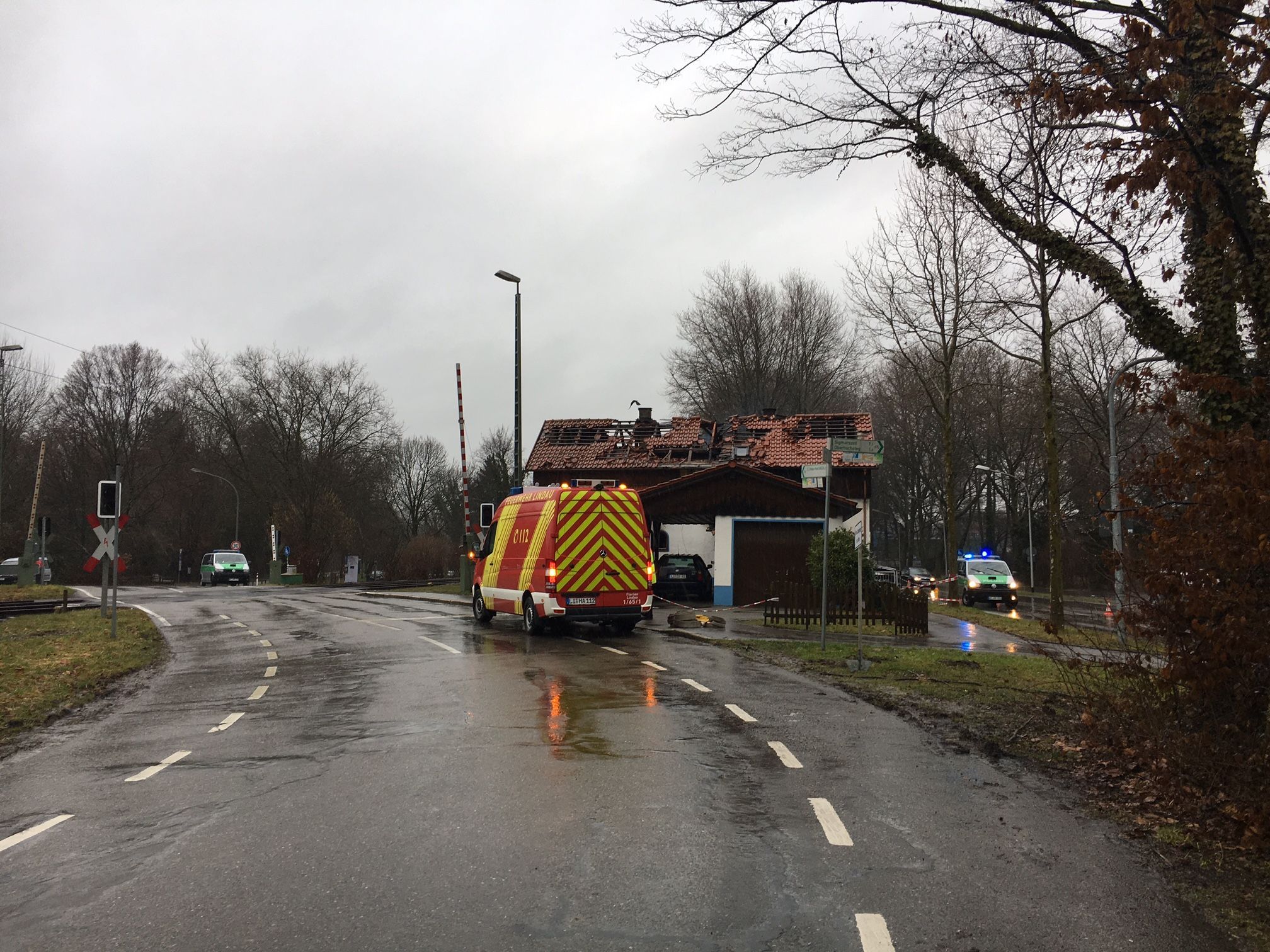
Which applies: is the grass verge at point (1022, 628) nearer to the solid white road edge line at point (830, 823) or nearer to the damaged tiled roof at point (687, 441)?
A: the solid white road edge line at point (830, 823)

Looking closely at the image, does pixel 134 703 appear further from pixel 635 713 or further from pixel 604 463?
pixel 604 463

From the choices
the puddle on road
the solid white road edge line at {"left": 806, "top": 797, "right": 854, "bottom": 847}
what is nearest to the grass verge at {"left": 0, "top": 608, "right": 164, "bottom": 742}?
the puddle on road

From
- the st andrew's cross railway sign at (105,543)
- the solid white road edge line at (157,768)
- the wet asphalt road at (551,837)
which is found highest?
the st andrew's cross railway sign at (105,543)

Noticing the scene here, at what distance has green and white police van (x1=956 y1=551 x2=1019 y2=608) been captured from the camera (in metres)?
40.8

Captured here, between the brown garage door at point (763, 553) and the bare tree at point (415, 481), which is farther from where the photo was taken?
the bare tree at point (415, 481)

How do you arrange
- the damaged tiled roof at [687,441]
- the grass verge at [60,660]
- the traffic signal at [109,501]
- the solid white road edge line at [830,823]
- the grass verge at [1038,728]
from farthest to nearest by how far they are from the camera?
1. the damaged tiled roof at [687,441]
2. the traffic signal at [109,501]
3. the grass verge at [60,660]
4. the solid white road edge line at [830,823]
5. the grass verge at [1038,728]

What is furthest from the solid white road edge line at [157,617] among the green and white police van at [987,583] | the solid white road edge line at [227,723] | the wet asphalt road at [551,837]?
the green and white police van at [987,583]

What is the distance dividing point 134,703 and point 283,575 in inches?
1825

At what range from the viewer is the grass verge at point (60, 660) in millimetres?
11587

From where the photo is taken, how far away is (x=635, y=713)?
1012 centimetres

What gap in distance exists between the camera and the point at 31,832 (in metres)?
6.17

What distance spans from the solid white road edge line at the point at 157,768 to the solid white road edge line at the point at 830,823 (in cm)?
474

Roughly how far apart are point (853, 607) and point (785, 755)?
564 inches

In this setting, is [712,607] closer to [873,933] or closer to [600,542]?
[600,542]
